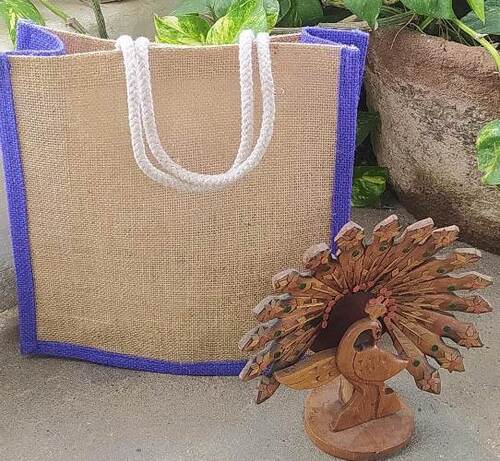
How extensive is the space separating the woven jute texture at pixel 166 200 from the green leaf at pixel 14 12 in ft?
0.55

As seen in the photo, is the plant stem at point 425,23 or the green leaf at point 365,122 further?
the green leaf at point 365,122

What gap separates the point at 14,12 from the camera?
2.88 ft

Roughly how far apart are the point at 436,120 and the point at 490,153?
0.53ft

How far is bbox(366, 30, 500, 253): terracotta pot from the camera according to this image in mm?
897

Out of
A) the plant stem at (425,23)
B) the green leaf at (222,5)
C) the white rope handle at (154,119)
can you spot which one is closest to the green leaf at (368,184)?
the plant stem at (425,23)

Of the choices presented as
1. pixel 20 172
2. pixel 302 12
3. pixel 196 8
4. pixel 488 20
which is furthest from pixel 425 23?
pixel 20 172

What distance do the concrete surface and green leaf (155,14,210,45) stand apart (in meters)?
0.38

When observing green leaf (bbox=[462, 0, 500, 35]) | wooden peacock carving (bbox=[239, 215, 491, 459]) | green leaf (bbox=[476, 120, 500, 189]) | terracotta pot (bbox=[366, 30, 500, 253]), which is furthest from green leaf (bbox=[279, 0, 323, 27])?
wooden peacock carving (bbox=[239, 215, 491, 459])

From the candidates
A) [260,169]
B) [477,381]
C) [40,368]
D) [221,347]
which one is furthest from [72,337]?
[477,381]

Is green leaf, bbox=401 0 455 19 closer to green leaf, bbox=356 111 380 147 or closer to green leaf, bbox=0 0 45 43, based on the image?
green leaf, bbox=356 111 380 147

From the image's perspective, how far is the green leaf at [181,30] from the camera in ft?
2.83

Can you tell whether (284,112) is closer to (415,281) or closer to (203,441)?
(415,281)

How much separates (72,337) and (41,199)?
0.17m

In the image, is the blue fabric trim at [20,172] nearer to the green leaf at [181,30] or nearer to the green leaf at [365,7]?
the green leaf at [181,30]
